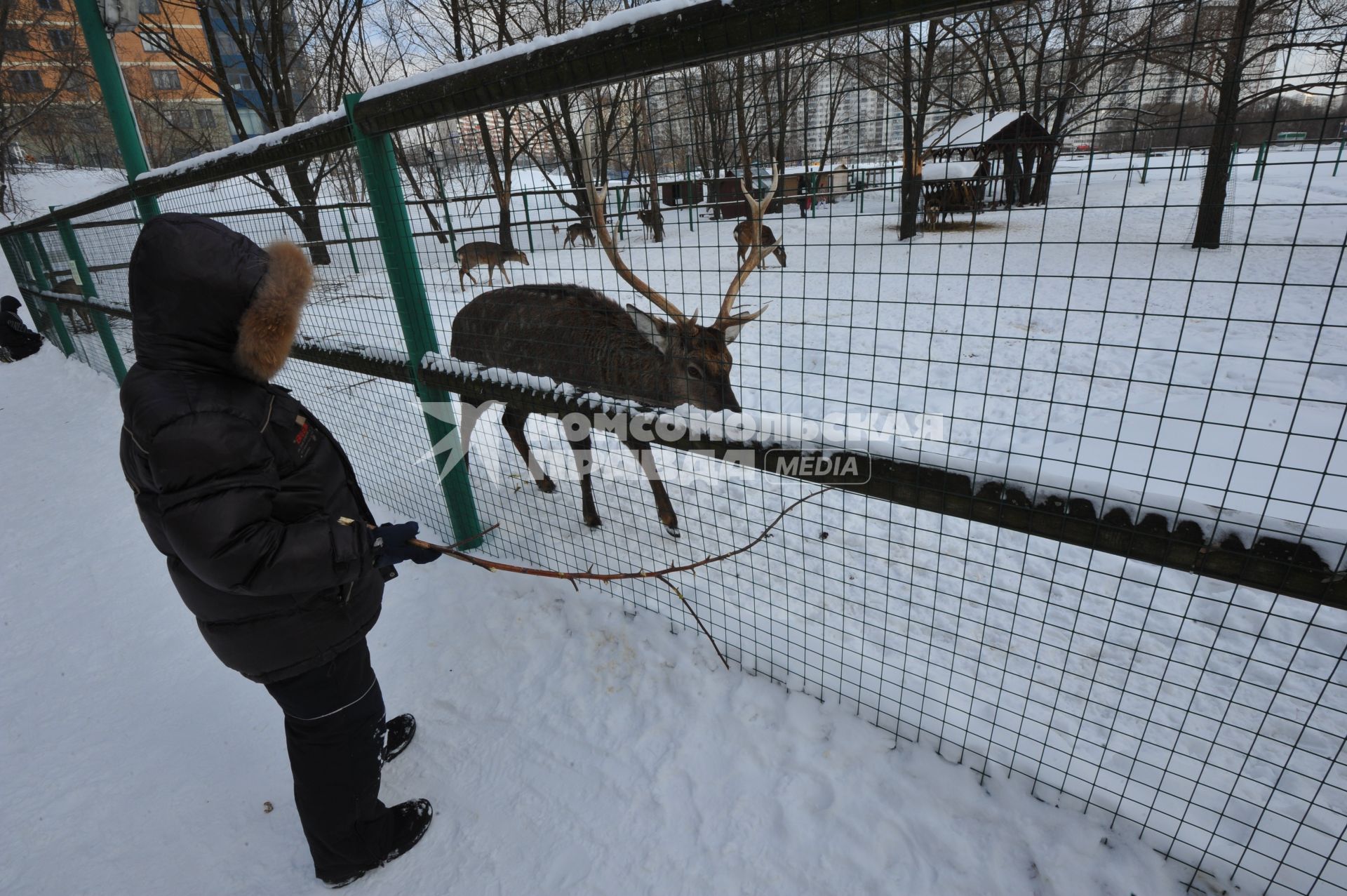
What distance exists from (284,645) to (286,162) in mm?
2765

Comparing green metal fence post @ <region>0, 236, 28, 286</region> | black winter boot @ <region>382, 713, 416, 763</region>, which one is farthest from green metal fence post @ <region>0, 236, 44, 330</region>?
black winter boot @ <region>382, 713, 416, 763</region>

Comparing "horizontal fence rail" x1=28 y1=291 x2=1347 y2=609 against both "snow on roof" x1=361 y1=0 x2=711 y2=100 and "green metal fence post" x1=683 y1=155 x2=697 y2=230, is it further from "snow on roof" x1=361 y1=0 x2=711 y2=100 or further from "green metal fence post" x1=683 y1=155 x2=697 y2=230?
"snow on roof" x1=361 y1=0 x2=711 y2=100

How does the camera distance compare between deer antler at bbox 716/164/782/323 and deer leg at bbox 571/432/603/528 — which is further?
deer leg at bbox 571/432/603/528

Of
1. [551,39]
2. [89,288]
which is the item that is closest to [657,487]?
[551,39]

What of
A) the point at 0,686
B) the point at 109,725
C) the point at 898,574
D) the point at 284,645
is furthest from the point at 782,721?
the point at 0,686

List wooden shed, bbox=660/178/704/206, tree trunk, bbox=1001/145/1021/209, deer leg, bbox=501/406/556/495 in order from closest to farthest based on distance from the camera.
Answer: tree trunk, bbox=1001/145/1021/209
wooden shed, bbox=660/178/704/206
deer leg, bbox=501/406/556/495

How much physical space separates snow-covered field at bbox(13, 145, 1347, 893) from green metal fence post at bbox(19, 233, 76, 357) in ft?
19.0

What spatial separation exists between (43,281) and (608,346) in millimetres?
10617

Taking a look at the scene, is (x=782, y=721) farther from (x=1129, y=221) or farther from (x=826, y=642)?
(x=1129, y=221)

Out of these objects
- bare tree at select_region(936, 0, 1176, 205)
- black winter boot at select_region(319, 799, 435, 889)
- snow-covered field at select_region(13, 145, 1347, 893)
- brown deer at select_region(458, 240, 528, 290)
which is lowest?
black winter boot at select_region(319, 799, 435, 889)

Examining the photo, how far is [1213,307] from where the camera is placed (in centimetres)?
735

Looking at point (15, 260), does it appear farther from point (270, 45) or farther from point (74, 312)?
point (270, 45)

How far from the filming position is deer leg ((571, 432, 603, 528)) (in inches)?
167

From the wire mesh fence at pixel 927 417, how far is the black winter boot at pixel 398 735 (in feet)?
4.02
